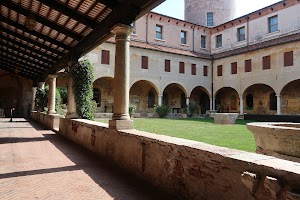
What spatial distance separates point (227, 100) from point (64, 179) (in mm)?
27040

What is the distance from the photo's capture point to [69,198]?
3.48m

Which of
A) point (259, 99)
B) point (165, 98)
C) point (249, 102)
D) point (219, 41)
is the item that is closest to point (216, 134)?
point (259, 99)

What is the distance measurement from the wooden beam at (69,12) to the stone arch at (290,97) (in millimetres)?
20717

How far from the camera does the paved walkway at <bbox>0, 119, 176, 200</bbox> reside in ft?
11.8

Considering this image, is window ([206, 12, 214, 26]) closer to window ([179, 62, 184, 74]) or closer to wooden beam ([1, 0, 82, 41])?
window ([179, 62, 184, 74])

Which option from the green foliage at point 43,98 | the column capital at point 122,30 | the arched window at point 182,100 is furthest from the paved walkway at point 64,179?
the arched window at point 182,100

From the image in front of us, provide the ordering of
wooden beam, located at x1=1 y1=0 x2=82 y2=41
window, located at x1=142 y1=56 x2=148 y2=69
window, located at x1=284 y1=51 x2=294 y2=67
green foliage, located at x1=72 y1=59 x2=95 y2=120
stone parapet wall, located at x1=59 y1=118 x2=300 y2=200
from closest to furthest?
1. stone parapet wall, located at x1=59 y1=118 x2=300 y2=200
2. wooden beam, located at x1=1 y1=0 x2=82 y2=41
3. green foliage, located at x1=72 y1=59 x2=95 y2=120
4. window, located at x1=284 y1=51 x2=294 y2=67
5. window, located at x1=142 y1=56 x2=148 y2=69

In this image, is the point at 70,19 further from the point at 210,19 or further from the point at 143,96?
the point at 210,19

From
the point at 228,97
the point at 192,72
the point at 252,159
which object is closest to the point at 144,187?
the point at 252,159

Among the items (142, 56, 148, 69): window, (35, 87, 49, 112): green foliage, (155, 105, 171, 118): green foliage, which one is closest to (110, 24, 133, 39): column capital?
(35, 87, 49, 112): green foliage

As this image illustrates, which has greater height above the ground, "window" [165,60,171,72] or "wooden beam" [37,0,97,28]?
"window" [165,60,171,72]

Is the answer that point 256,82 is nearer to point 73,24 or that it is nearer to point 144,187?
point 73,24

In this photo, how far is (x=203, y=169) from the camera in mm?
2805

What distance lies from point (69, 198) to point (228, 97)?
2768 centimetres
